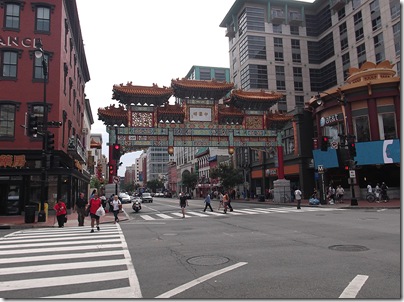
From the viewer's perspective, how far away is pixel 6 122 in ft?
80.5

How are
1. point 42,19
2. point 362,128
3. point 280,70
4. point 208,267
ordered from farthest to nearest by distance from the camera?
point 280,70
point 362,128
point 42,19
point 208,267

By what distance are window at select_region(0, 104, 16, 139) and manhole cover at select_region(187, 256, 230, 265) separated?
Answer: 2101 cm

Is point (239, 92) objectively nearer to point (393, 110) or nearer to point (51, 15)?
point (393, 110)

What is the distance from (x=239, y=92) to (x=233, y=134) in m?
4.53

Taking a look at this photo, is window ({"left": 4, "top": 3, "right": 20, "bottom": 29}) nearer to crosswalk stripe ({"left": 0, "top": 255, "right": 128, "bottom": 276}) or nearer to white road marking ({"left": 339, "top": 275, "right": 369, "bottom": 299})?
crosswalk stripe ({"left": 0, "top": 255, "right": 128, "bottom": 276})

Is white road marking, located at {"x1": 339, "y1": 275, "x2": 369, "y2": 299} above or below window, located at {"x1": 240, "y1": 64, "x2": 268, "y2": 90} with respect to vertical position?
below

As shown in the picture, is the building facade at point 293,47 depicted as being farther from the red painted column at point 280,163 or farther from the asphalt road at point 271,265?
the asphalt road at point 271,265

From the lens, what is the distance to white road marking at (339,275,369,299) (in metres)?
5.56

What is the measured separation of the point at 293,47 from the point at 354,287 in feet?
213

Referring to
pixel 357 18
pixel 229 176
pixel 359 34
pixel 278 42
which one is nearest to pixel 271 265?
pixel 229 176

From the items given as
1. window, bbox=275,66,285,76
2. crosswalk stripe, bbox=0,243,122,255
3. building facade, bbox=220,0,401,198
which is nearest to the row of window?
crosswalk stripe, bbox=0,243,122,255

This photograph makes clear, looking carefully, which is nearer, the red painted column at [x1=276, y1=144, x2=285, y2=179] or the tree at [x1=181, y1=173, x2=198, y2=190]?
the red painted column at [x1=276, y1=144, x2=285, y2=179]

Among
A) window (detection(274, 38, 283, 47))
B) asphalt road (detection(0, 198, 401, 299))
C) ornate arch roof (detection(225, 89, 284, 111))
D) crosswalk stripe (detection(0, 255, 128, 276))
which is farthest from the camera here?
window (detection(274, 38, 283, 47))

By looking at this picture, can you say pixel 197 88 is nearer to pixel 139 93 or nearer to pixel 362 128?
pixel 139 93
